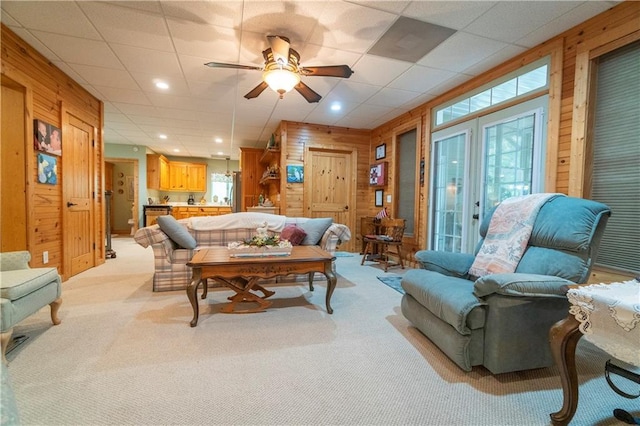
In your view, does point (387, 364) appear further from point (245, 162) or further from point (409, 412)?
point (245, 162)

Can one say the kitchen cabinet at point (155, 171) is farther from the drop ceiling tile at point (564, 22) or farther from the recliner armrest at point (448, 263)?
the drop ceiling tile at point (564, 22)

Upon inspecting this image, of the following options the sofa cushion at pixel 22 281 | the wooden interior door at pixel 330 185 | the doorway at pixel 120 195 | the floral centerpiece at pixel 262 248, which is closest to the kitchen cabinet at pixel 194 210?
the doorway at pixel 120 195

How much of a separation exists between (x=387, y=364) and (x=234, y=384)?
A: 931 mm

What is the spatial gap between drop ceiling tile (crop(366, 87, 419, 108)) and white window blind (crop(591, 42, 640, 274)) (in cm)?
208

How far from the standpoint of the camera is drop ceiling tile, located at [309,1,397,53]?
222 centimetres

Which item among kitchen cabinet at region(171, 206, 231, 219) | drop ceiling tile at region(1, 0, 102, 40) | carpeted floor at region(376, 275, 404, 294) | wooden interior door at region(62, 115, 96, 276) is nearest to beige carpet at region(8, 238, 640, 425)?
carpeted floor at region(376, 275, 404, 294)

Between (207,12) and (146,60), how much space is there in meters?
1.28

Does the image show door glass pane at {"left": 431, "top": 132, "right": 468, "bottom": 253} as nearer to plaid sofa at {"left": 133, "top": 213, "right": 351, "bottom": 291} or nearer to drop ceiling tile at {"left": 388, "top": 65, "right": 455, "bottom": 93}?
drop ceiling tile at {"left": 388, "top": 65, "right": 455, "bottom": 93}

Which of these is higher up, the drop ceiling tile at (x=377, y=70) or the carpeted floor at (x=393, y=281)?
the drop ceiling tile at (x=377, y=70)

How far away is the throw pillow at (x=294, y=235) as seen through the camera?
11.5 ft

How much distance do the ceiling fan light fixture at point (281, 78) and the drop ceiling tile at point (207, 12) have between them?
482mm

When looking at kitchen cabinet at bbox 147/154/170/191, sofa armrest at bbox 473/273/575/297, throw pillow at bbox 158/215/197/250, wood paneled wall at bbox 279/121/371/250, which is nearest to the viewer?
sofa armrest at bbox 473/273/575/297

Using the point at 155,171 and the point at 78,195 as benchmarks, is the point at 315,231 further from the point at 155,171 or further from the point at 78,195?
the point at 155,171

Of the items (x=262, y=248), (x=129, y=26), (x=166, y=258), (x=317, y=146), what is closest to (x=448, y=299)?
(x=262, y=248)
